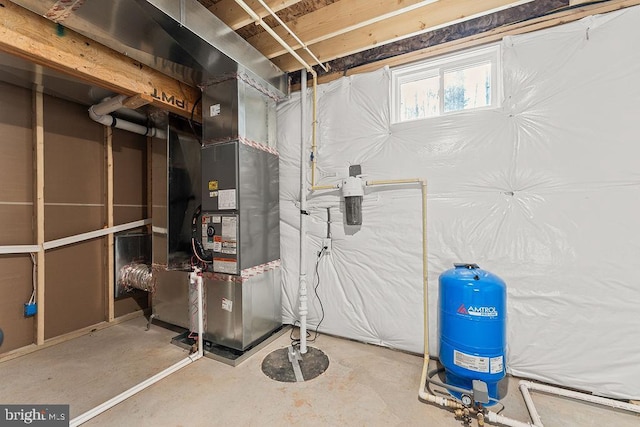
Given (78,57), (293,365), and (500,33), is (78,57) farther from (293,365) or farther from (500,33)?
(500,33)

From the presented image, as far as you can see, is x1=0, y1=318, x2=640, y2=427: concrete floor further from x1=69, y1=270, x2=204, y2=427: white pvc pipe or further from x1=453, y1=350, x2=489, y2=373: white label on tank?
x1=453, y1=350, x2=489, y2=373: white label on tank

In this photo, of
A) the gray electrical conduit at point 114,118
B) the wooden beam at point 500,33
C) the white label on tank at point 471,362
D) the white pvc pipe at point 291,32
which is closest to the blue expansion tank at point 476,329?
the white label on tank at point 471,362

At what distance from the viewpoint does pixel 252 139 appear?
246 centimetres

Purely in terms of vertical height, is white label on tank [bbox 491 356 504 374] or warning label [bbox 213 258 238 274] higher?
warning label [bbox 213 258 238 274]

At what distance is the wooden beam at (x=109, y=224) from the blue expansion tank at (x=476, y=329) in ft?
11.6

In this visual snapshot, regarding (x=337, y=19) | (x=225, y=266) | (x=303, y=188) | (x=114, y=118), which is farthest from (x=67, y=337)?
(x=337, y=19)

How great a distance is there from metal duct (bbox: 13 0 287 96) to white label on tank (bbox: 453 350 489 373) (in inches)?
110

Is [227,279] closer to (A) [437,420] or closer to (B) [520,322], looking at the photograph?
(A) [437,420]

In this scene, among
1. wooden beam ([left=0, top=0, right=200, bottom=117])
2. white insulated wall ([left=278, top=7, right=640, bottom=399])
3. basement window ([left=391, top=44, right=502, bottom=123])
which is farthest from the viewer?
basement window ([left=391, top=44, right=502, bottom=123])

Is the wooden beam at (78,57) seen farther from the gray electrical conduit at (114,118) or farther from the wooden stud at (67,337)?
the wooden stud at (67,337)

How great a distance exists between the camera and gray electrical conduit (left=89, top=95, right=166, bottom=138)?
2461 mm

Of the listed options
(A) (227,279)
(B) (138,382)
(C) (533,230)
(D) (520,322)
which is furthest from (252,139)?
(D) (520,322)

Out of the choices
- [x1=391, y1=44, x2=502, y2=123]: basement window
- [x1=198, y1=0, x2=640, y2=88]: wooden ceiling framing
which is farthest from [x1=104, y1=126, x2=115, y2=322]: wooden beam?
[x1=391, y1=44, x2=502, y2=123]: basement window

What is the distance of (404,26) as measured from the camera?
2.17 m
